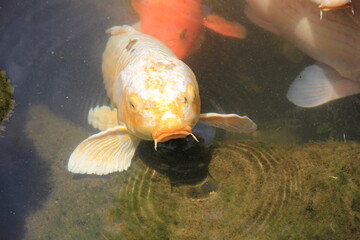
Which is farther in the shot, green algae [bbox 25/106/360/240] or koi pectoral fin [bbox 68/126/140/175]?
koi pectoral fin [bbox 68/126/140/175]

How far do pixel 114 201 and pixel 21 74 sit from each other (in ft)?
7.52

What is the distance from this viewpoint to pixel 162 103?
10.1 ft

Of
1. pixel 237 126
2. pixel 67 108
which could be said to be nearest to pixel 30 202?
pixel 67 108

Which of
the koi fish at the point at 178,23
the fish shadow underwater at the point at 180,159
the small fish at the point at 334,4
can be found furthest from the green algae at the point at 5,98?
the small fish at the point at 334,4

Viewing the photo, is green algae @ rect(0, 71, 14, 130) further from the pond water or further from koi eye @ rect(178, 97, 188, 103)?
koi eye @ rect(178, 97, 188, 103)

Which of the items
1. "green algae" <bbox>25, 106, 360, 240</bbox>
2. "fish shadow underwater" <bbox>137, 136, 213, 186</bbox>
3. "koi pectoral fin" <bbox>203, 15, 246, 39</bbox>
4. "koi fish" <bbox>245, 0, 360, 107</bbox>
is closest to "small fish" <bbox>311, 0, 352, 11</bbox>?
"koi fish" <bbox>245, 0, 360, 107</bbox>

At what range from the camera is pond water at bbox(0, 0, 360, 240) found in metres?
3.33

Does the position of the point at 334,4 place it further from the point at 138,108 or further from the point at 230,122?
the point at 138,108

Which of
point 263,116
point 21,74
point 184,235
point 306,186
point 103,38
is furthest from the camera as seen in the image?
point 103,38

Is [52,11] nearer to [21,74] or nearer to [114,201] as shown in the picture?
[21,74]

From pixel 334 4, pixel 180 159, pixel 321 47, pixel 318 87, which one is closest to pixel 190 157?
pixel 180 159

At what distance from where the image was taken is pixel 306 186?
3.48 metres

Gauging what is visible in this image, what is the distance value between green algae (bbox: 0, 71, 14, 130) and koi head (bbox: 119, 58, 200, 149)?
1763 millimetres

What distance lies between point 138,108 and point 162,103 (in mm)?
243
